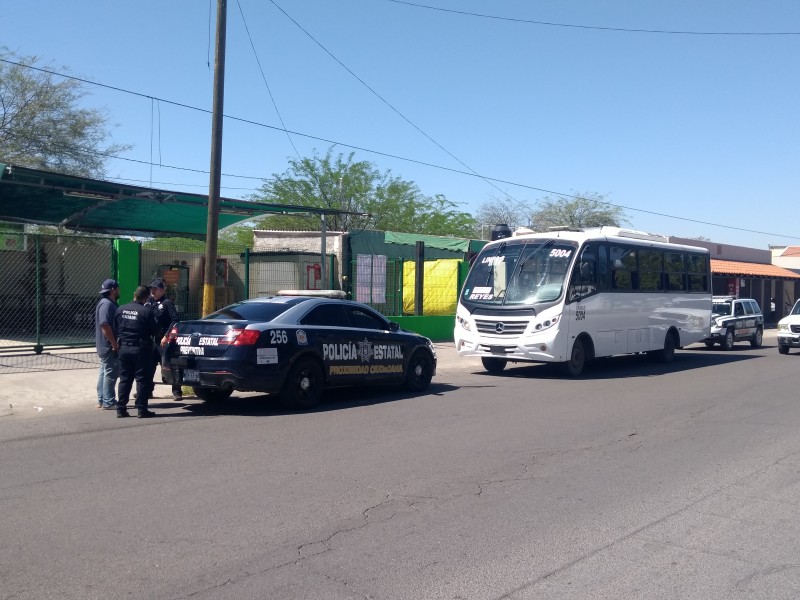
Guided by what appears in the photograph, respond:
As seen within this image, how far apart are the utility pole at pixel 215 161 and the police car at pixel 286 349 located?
1.32m

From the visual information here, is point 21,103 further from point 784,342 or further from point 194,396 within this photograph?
point 784,342

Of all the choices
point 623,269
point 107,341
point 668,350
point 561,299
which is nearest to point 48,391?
point 107,341

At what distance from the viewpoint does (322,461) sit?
26.7ft

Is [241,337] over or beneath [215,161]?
beneath

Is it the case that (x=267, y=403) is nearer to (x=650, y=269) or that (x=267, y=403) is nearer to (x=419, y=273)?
(x=419, y=273)

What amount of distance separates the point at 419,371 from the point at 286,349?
341 cm

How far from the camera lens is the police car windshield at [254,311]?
37.1 ft

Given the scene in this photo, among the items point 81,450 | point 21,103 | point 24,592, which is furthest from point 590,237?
point 21,103

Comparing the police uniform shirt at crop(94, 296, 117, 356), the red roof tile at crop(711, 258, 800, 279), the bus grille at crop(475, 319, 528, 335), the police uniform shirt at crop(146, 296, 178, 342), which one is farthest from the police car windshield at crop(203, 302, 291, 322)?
the red roof tile at crop(711, 258, 800, 279)

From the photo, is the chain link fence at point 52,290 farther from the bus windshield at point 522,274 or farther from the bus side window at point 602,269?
the bus side window at point 602,269

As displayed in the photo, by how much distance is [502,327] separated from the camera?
16188 millimetres

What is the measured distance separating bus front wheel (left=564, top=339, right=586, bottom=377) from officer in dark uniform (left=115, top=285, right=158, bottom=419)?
29.7 ft

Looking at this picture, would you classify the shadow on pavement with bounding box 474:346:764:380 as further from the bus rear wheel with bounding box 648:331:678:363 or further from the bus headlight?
the bus headlight

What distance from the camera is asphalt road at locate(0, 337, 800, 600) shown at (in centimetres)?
499
